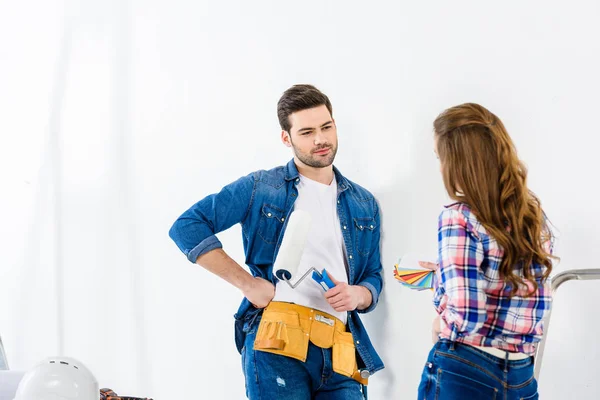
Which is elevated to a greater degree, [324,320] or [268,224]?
[268,224]

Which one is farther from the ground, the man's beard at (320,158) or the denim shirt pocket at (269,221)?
the man's beard at (320,158)

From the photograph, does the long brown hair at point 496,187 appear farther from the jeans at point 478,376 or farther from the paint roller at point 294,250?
the paint roller at point 294,250

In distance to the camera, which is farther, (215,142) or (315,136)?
(215,142)

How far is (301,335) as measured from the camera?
2588mm

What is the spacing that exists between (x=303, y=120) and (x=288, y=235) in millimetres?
A: 435

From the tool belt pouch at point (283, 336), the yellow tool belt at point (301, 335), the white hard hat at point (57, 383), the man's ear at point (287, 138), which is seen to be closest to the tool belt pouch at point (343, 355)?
the yellow tool belt at point (301, 335)

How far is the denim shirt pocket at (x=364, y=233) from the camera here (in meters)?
2.77

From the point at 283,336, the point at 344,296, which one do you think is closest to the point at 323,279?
the point at 344,296

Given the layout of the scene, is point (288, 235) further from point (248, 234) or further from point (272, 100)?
point (272, 100)

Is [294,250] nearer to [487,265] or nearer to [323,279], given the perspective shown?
[323,279]

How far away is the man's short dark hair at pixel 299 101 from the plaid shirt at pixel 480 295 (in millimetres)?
944

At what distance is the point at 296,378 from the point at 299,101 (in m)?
0.90

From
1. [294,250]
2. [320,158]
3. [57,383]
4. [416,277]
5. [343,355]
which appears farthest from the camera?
[320,158]

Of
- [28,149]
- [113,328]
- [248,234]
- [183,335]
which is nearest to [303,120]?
[248,234]
